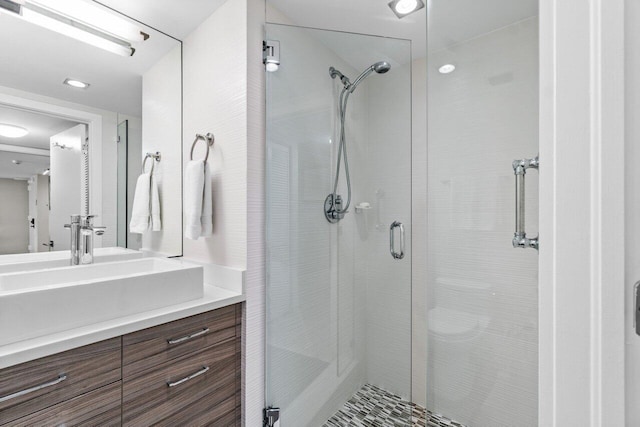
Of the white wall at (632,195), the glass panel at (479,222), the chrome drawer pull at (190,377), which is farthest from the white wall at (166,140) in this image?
the white wall at (632,195)

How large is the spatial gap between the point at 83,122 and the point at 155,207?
513 millimetres

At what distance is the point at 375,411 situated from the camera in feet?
4.93

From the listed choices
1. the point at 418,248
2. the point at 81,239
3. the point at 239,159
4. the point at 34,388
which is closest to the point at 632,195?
the point at 418,248

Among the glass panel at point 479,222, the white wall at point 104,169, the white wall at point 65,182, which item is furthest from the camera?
the white wall at point 104,169

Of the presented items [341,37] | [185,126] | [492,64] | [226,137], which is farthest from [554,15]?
[185,126]

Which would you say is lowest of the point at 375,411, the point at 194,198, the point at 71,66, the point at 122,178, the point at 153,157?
the point at 375,411

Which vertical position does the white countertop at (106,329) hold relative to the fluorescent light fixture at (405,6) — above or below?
below

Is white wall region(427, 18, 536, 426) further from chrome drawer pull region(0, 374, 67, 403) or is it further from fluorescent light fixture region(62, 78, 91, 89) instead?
fluorescent light fixture region(62, 78, 91, 89)

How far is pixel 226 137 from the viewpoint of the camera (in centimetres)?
150

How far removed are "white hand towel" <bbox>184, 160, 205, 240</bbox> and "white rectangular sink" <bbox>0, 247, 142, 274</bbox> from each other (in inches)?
15.9

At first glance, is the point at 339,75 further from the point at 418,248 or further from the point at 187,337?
the point at 187,337

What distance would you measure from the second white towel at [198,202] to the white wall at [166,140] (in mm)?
274

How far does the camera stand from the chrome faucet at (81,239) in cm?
133

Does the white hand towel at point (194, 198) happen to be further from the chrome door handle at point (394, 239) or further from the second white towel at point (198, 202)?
the chrome door handle at point (394, 239)
